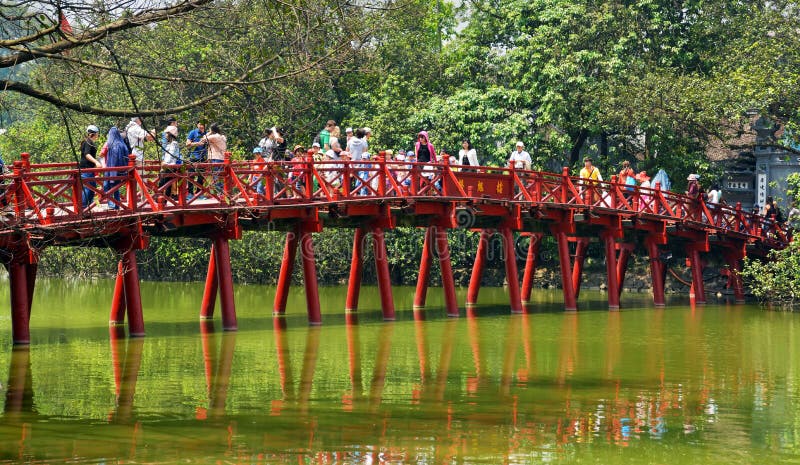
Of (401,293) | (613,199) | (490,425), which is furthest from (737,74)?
(490,425)

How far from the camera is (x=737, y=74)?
42062 mm

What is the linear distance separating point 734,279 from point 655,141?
7296mm

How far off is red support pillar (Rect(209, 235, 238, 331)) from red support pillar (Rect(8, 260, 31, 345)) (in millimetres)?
4557

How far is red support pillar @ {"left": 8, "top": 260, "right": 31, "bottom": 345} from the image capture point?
958 inches

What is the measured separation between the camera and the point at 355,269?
3325 centimetres

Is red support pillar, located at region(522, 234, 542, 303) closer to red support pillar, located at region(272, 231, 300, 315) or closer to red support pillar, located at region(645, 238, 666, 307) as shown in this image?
red support pillar, located at region(645, 238, 666, 307)

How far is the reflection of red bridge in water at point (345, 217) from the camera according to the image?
958 inches

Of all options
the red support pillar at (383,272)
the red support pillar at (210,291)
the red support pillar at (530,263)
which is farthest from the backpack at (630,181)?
the red support pillar at (210,291)

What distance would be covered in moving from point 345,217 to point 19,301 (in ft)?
28.8

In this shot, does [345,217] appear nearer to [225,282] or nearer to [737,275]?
[225,282]

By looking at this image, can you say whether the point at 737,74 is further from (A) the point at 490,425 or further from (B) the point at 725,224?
(A) the point at 490,425

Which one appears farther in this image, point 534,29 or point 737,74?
point 534,29

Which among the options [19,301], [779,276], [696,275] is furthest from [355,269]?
[779,276]

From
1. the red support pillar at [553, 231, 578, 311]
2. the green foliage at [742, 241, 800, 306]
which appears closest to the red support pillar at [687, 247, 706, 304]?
the green foliage at [742, 241, 800, 306]
